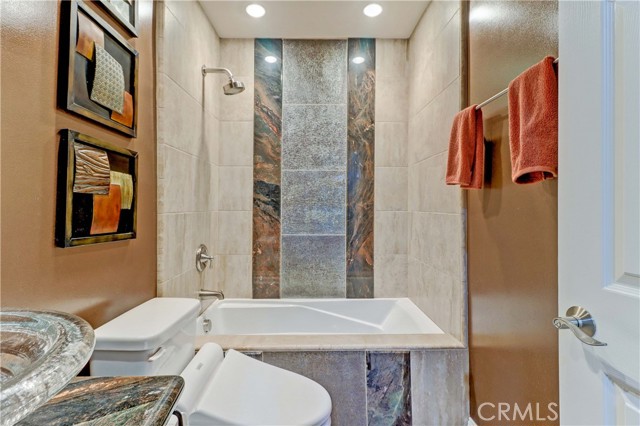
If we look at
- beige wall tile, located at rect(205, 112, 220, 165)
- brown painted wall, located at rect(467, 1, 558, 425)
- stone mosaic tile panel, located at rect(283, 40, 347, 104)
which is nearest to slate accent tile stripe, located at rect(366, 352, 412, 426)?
brown painted wall, located at rect(467, 1, 558, 425)

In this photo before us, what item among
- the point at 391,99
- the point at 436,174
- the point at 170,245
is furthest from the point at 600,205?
the point at 391,99

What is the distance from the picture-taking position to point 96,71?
1156mm

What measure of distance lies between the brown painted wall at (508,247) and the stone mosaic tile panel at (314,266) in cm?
118

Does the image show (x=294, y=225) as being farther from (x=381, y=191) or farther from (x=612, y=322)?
(x=612, y=322)

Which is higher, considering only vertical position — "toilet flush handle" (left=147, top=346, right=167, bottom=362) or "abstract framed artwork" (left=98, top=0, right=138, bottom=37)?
"abstract framed artwork" (left=98, top=0, right=138, bottom=37)

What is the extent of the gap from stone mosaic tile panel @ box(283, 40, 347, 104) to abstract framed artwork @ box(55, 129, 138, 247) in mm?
1586

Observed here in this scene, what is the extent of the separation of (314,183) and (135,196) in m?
1.47

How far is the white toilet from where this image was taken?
1.07 metres

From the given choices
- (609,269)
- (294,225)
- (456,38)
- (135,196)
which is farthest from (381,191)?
(609,269)

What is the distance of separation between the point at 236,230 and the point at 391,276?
53.4 inches

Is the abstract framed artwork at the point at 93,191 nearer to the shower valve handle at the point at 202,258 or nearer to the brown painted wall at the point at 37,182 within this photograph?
the brown painted wall at the point at 37,182

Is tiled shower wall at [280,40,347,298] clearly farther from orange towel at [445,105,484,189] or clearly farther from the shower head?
orange towel at [445,105,484,189]

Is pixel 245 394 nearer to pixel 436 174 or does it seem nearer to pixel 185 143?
pixel 185 143

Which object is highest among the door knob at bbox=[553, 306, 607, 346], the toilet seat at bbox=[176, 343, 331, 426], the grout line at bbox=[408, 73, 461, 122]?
the grout line at bbox=[408, 73, 461, 122]
